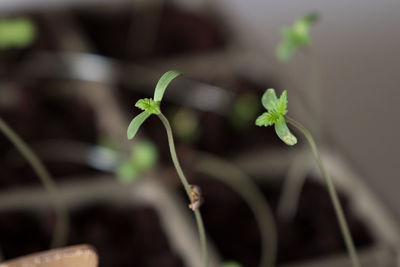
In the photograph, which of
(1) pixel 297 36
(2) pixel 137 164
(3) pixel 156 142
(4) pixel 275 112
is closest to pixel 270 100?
(4) pixel 275 112

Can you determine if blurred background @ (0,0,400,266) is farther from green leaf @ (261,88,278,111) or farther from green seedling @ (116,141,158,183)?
green leaf @ (261,88,278,111)

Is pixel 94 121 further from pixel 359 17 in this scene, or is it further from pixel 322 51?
pixel 359 17

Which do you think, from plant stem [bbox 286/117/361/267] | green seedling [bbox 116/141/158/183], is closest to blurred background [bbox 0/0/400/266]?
green seedling [bbox 116/141/158/183]

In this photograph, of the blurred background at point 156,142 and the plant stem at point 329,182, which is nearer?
the plant stem at point 329,182

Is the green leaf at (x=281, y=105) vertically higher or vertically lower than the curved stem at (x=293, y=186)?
lower

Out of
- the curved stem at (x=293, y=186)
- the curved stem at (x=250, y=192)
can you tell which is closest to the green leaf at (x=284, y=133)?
the curved stem at (x=250, y=192)

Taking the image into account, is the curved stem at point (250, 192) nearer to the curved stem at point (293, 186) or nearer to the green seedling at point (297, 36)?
the curved stem at point (293, 186)

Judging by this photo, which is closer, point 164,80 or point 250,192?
point 164,80

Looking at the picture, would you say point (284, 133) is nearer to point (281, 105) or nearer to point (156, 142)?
point (281, 105)
